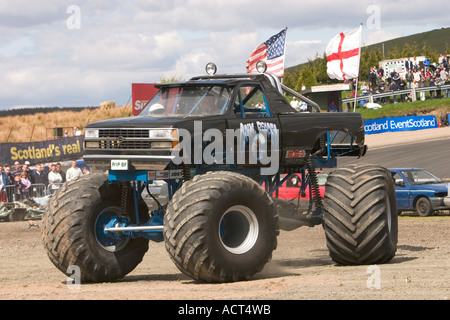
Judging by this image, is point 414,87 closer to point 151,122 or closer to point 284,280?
point 151,122

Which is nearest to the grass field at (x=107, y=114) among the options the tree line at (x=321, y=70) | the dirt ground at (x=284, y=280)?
the tree line at (x=321, y=70)

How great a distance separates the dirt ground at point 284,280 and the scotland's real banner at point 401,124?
32.3 m

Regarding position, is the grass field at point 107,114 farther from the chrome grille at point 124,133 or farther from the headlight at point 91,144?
the chrome grille at point 124,133

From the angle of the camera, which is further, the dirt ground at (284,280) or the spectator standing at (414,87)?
the spectator standing at (414,87)

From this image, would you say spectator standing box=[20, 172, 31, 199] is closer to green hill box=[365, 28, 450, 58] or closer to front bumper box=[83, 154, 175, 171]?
front bumper box=[83, 154, 175, 171]

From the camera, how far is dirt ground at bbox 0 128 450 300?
8.35 m

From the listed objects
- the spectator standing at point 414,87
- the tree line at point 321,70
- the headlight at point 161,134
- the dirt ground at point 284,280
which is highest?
the tree line at point 321,70

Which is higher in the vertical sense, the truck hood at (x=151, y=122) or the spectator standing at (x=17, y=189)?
the truck hood at (x=151, y=122)

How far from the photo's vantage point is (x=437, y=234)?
17.5 metres

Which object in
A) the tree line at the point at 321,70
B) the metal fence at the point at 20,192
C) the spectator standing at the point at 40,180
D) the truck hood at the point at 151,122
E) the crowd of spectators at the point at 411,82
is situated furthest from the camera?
the tree line at the point at 321,70

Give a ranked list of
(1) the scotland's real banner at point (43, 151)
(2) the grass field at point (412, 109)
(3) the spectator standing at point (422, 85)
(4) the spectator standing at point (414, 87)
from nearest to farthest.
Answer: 1. (1) the scotland's real banner at point (43, 151)
2. (2) the grass field at point (412, 109)
3. (4) the spectator standing at point (414, 87)
4. (3) the spectator standing at point (422, 85)

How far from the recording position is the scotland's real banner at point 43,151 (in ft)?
99.9

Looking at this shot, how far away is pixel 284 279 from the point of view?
10141mm
